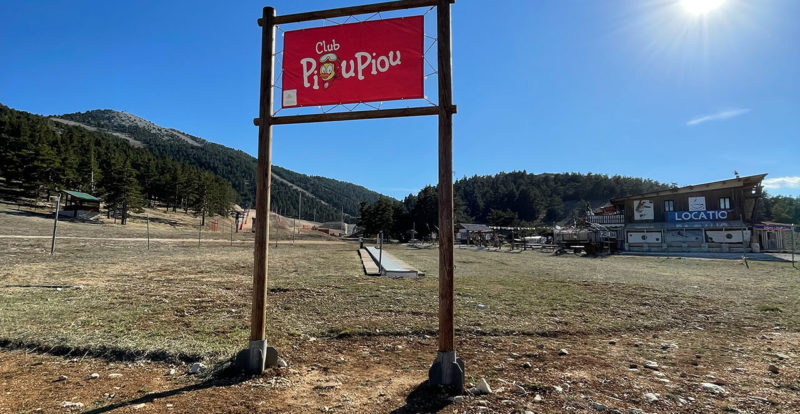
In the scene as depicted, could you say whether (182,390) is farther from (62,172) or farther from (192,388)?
(62,172)

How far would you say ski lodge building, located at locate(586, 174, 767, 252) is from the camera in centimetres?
3600

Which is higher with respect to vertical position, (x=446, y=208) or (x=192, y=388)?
(x=446, y=208)

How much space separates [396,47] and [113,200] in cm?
6632

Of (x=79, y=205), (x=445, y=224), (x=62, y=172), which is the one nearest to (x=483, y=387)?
(x=445, y=224)

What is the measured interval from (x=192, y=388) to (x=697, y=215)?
1874 inches

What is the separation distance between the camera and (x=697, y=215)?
3834cm

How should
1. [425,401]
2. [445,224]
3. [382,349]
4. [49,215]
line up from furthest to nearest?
[49,215] → [382,349] → [445,224] → [425,401]

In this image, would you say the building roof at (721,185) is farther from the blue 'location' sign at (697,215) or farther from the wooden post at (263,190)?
the wooden post at (263,190)

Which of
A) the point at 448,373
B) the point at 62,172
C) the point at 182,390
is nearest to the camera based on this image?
the point at 182,390

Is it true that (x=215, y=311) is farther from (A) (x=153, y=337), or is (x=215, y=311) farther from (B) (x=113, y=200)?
(B) (x=113, y=200)

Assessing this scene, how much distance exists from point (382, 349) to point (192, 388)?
2.43 metres

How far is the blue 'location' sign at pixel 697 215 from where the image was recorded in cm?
3703

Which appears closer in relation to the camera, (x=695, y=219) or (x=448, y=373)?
(x=448, y=373)

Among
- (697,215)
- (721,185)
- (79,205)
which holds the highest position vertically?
(721,185)
